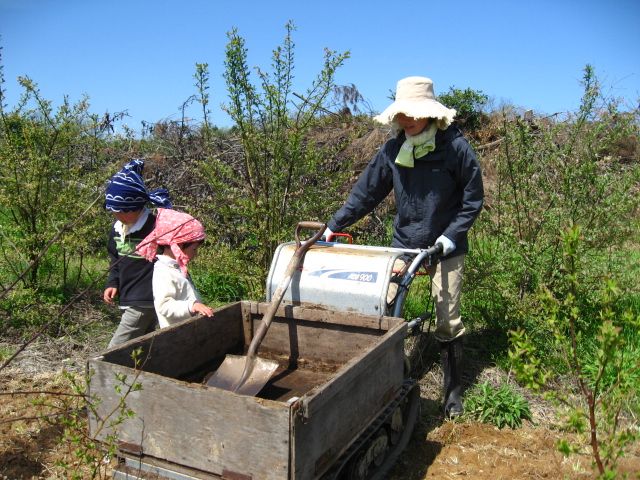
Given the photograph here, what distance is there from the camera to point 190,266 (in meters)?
6.97

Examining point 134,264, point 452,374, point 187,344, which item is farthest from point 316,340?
point 134,264

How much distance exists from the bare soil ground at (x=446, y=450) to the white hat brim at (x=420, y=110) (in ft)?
6.89

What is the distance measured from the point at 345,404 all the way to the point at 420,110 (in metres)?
2.00

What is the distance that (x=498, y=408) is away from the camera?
439 cm

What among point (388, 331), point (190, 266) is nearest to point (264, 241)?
point (190, 266)

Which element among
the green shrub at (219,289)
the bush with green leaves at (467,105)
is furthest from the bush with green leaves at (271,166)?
the bush with green leaves at (467,105)

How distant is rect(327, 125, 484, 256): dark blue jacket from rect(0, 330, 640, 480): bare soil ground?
124 cm

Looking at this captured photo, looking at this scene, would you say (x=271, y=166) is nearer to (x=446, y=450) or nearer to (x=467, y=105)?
(x=446, y=450)

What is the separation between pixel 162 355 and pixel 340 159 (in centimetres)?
559

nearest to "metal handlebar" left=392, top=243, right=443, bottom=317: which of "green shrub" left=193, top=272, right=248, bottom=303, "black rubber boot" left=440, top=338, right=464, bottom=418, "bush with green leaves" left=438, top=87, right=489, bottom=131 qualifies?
"black rubber boot" left=440, top=338, right=464, bottom=418

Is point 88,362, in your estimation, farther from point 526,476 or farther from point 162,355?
point 526,476

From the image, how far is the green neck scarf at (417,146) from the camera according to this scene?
4105 millimetres

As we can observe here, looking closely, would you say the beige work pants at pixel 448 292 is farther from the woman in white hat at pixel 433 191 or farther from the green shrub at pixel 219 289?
the green shrub at pixel 219 289

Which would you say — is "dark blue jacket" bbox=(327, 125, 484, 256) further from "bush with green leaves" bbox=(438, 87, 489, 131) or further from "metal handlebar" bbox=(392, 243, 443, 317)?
"bush with green leaves" bbox=(438, 87, 489, 131)
